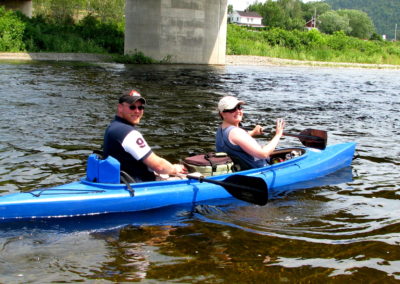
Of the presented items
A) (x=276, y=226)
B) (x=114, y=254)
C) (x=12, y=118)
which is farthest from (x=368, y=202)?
(x=12, y=118)

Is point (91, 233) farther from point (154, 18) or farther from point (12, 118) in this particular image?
point (154, 18)

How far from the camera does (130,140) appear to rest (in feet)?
16.6

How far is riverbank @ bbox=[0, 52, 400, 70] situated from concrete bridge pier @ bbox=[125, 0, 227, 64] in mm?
2091

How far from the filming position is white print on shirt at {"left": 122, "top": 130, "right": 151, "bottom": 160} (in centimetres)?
505

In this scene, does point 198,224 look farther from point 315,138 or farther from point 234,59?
point 234,59

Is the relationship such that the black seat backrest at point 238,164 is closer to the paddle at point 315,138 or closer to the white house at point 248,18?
the paddle at point 315,138

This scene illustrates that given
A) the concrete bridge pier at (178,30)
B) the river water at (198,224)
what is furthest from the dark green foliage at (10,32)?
the river water at (198,224)

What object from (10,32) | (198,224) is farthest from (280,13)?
(198,224)

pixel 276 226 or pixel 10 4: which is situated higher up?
pixel 10 4

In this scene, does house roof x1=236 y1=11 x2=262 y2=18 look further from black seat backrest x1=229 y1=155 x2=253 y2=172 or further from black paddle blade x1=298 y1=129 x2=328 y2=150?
black seat backrest x1=229 y1=155 x2=253 y2=172

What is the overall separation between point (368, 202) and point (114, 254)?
333 cm

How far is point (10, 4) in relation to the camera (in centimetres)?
3875

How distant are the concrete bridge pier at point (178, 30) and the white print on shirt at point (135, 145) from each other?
87.5ft

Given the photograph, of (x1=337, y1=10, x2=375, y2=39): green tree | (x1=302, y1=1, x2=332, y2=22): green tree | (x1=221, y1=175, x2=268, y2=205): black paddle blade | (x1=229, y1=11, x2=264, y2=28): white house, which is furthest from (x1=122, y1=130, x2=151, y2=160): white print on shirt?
(x1=302, y1=1, x2=332, y2=22): green tree
